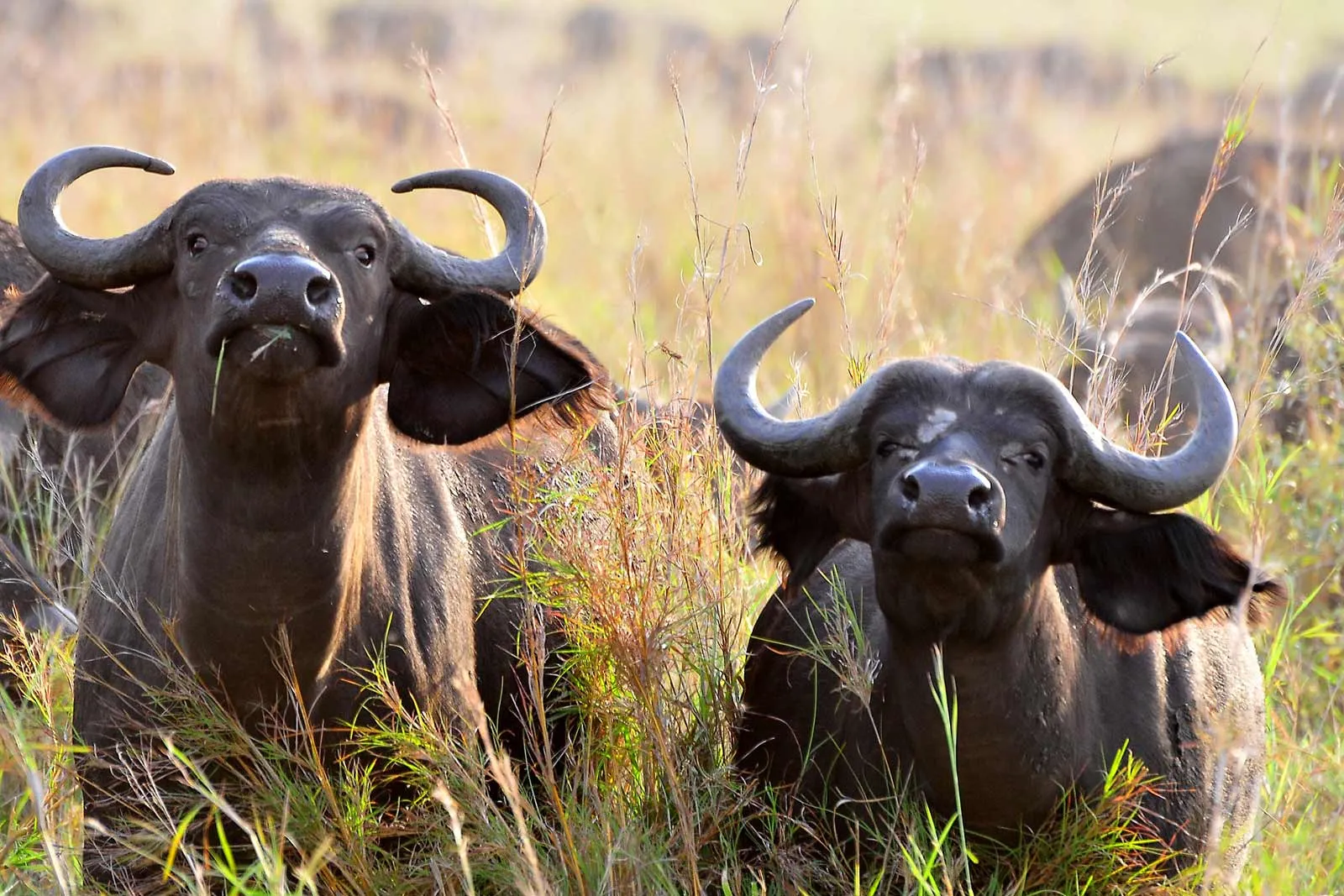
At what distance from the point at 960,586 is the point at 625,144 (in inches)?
454

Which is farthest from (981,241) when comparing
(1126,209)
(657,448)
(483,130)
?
(657,448)

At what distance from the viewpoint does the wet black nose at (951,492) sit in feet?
12.6

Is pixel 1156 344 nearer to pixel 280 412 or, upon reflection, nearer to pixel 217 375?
pixel 280 412

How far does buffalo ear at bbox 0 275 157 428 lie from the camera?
4668 millimetres

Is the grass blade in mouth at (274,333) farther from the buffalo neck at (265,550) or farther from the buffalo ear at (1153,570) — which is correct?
the buffalo ear at (1153,570)

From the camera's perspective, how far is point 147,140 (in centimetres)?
1420

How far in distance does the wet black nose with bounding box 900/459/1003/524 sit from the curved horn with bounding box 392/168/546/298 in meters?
1.23

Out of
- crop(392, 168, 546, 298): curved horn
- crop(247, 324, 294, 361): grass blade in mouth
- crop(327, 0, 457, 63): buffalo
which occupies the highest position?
crop(392, 168, 546, 298): curved horn

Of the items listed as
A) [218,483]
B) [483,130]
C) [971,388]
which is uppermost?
[971,388]

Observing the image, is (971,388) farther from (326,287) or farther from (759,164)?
(759,164)

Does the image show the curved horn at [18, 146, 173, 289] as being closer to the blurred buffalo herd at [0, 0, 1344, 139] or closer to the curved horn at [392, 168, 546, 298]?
the curved horn at [392, 168, 546, 298]

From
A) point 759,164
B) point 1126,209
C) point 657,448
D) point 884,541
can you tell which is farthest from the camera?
point 759,164

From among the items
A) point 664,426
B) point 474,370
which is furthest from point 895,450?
point 474,370

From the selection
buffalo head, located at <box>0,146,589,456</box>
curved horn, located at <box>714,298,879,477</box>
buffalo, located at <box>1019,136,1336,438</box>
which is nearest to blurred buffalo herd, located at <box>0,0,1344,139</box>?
buffalo, located at <box>1019,136,1336,438</box>
